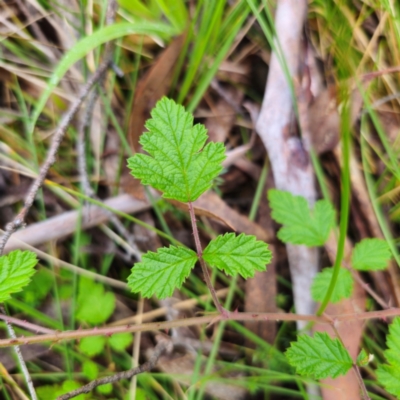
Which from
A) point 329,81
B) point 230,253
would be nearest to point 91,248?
point 230,253

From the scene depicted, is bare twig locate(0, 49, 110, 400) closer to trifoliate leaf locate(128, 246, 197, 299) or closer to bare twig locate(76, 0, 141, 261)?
bare twig locate(76, 0, 141, 261)

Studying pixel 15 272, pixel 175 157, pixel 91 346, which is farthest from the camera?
pixel 91 346

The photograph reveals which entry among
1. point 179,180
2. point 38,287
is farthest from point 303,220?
point 38,287

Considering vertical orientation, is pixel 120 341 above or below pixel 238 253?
below

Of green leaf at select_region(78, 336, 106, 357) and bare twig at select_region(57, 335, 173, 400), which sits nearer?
bare twig at select_region(57, 335, 173, 400)

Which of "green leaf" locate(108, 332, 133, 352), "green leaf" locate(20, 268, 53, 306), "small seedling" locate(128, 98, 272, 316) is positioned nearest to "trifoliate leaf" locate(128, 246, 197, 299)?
"small seedling" locate(128, 98, 272, 316)

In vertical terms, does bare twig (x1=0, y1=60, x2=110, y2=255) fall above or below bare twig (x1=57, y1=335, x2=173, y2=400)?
above

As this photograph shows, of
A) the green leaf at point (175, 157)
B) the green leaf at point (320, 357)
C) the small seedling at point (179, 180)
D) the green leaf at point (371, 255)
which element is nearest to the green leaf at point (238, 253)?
the small seedling at point (179, 180)

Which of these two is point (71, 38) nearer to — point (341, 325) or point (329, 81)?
point (329, 81)

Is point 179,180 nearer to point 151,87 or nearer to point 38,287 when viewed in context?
point 151,87
